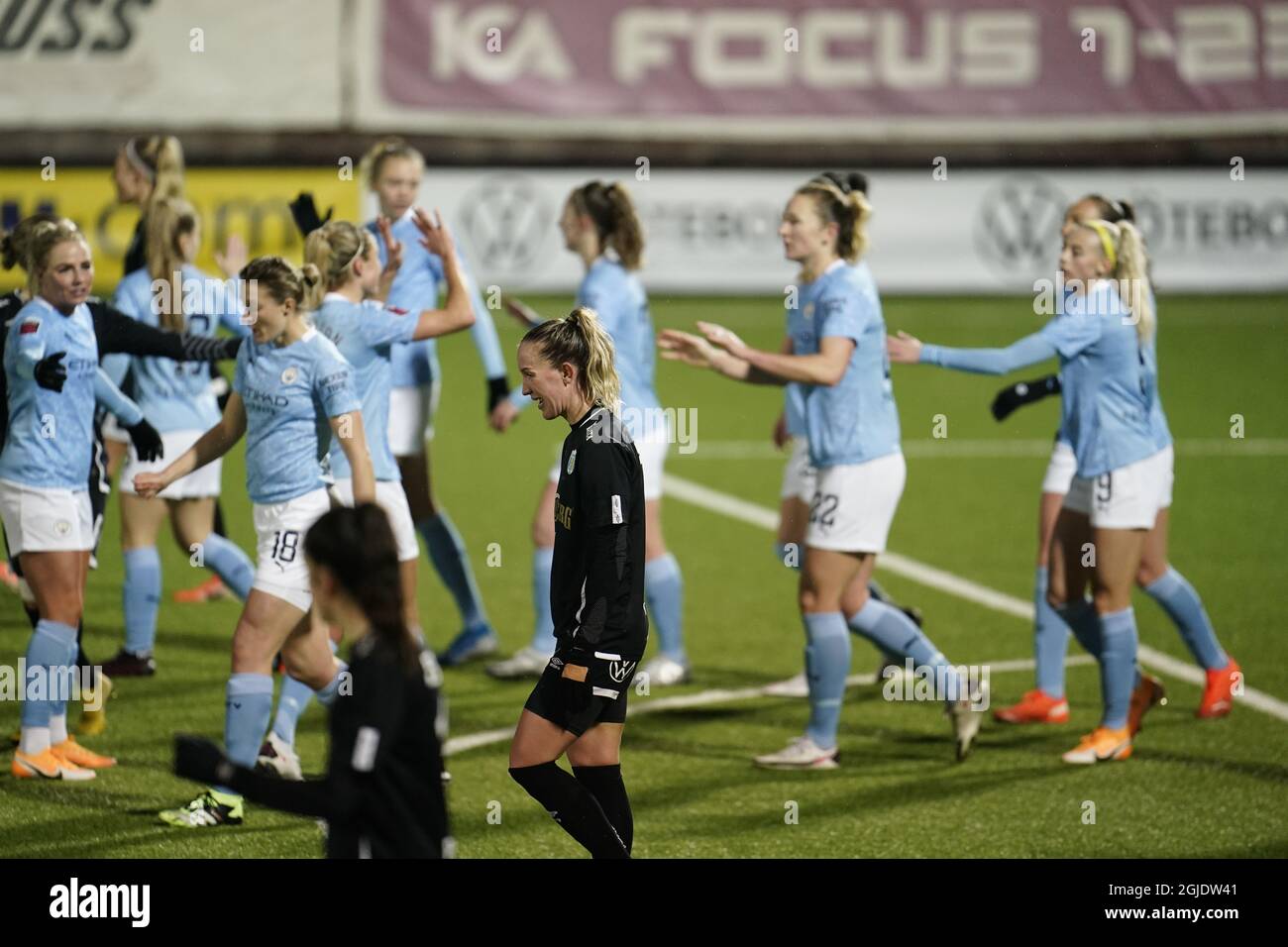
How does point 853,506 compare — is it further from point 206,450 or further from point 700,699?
point 206,450

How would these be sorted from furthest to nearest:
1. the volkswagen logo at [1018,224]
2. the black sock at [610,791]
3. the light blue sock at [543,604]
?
the volkswagen logo at [1018,224] < the light blue sock at [543,604] < the black sock at [610,791]

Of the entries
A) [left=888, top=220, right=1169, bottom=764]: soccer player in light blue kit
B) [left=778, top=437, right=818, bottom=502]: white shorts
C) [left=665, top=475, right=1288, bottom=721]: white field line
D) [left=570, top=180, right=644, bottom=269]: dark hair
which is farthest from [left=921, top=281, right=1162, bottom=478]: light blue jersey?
[left=570, top=180, right=644, bottom=269]: dark hair

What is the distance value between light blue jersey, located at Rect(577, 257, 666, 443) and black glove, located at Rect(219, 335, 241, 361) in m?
1.94

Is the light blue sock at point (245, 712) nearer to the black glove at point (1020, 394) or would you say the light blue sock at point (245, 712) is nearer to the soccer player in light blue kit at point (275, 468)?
the soccer player in light blue kit at point (275, 468)

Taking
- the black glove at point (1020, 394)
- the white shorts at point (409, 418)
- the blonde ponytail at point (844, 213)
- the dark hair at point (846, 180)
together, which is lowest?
the white shorts at point (409, 418)

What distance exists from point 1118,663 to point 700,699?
2071mm

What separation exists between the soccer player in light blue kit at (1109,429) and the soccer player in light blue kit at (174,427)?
329 centimetres

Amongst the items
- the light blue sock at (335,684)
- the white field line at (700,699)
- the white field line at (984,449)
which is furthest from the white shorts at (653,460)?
the white field line at (984,449)

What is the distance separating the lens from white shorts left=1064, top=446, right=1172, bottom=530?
7.92m

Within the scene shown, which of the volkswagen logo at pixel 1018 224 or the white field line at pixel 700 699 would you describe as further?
the volkswagen logo at pixel 1018 224

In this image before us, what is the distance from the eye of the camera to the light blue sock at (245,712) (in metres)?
6.73

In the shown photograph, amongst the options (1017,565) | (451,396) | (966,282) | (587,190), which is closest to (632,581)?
(587,190)

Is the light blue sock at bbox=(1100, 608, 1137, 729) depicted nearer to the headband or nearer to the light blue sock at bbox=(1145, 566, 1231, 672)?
the light blue sock at bbox=(1145, 566, 1231, 672)

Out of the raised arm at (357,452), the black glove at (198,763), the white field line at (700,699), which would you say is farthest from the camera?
the white field line at (700,699)
